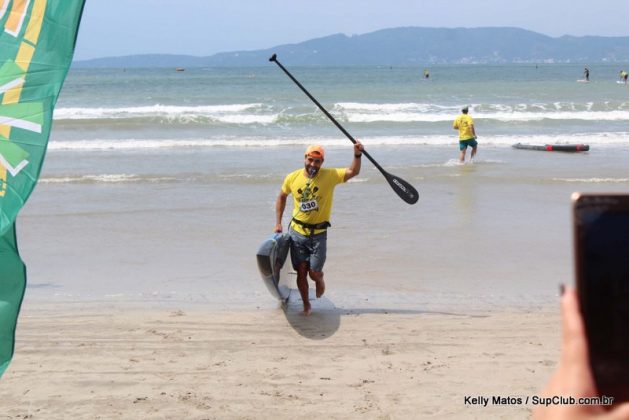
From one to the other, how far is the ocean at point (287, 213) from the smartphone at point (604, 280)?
19.4 ft

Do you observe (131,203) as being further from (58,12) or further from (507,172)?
(58,12)

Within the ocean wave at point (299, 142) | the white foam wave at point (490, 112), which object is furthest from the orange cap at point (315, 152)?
the white foam wave at point (490, 112)

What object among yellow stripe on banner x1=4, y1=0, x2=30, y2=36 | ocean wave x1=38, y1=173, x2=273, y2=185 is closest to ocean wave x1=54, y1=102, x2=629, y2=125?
ocean wave x1=38, y1=173, x2=273, y2=185

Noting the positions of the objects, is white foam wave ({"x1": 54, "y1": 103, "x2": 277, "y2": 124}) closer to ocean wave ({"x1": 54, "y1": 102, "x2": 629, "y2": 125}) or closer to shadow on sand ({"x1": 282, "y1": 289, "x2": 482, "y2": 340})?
ocean wave ({"x1": 54, "y1": 102, "x2": 629, "y2": 125})

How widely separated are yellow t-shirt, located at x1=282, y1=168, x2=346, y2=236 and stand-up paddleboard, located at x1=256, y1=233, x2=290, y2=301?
0.19 m

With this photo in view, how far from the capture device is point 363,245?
9.14 m

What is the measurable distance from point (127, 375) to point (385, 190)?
778cm

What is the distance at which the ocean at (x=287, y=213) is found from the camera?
24.9 feet

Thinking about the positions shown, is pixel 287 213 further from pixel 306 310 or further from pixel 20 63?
pixel 20 63

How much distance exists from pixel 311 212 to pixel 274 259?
0.50 metres

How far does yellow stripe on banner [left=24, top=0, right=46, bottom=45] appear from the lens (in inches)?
132

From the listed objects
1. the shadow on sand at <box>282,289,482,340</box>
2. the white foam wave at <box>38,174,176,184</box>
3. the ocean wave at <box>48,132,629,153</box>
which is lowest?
the ocean wave at <box>48,132,629,153</box>

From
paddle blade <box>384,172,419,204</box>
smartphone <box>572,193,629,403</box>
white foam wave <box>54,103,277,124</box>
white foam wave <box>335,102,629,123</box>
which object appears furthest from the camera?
white foam wave <box>335,102,629,123</box>

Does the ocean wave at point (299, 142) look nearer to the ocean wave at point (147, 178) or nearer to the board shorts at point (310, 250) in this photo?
the ocean wave at point (147, 178)
